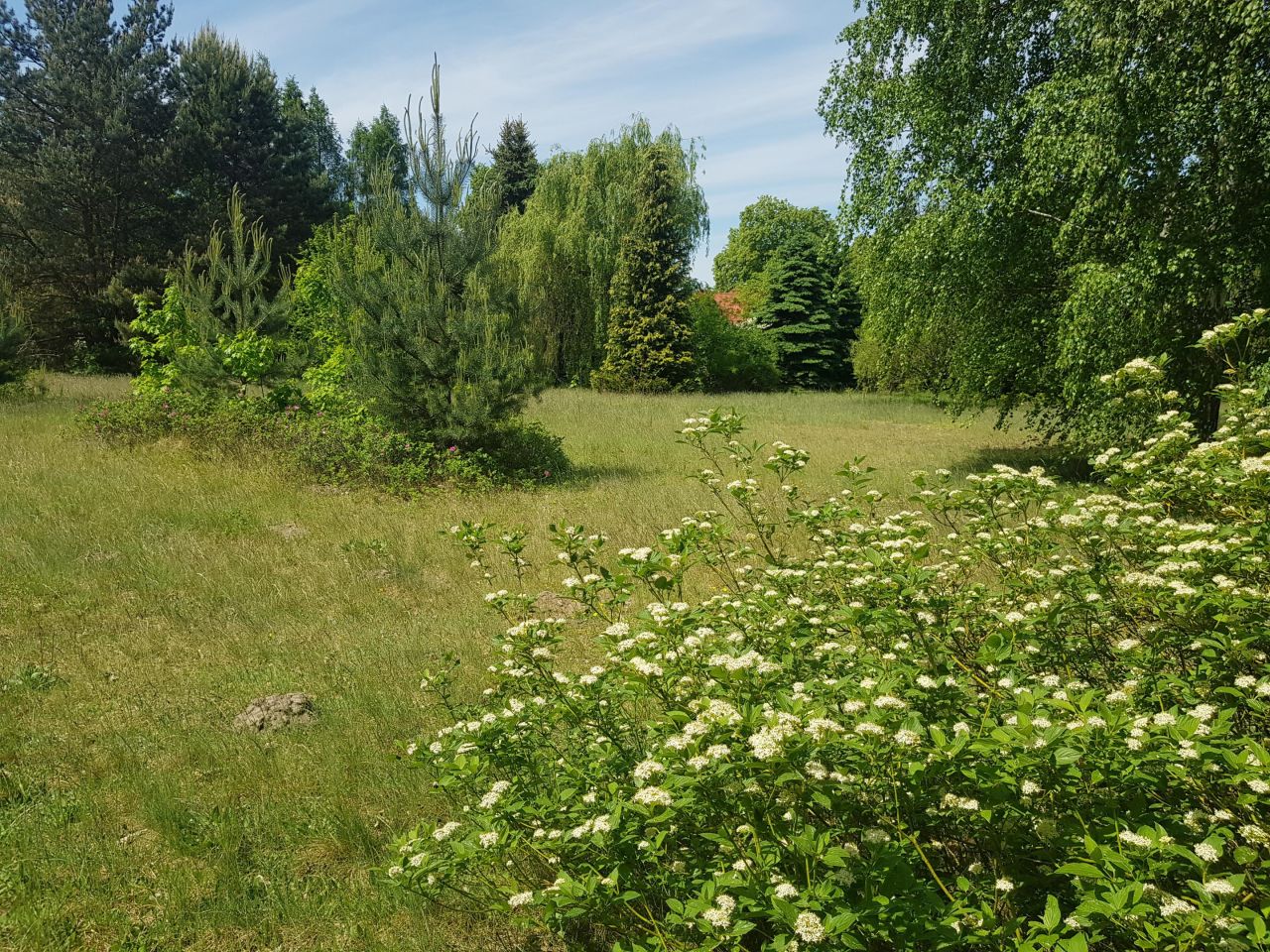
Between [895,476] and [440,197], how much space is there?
27.3ft

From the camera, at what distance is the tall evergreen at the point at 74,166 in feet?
80.7

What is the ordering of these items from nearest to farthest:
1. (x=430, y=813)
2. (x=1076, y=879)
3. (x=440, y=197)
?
1. (x=1076, y=879)
2. (x=430, y=813)
3. (x=440, y=197)

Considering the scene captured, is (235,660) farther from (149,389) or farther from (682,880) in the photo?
(149,389)

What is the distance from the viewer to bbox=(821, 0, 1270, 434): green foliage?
841cm

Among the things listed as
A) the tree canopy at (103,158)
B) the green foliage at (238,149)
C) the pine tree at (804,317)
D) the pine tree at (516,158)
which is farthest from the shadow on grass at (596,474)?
the pine tree at (516,158)

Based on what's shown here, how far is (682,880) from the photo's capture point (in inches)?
82.6

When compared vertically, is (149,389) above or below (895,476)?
above

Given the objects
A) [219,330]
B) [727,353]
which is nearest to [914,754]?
[219,330]

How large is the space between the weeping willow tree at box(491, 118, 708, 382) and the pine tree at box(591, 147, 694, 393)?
1.79 ft

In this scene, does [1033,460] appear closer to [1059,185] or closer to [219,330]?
[1059,185]

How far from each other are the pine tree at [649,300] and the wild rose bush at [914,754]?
25786mm

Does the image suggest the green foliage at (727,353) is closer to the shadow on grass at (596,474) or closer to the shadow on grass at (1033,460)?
the shadow on grass at (1033,460)

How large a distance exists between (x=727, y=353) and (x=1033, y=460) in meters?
20.3

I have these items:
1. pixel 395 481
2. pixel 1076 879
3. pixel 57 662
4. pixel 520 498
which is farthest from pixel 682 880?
pixel 395 481
